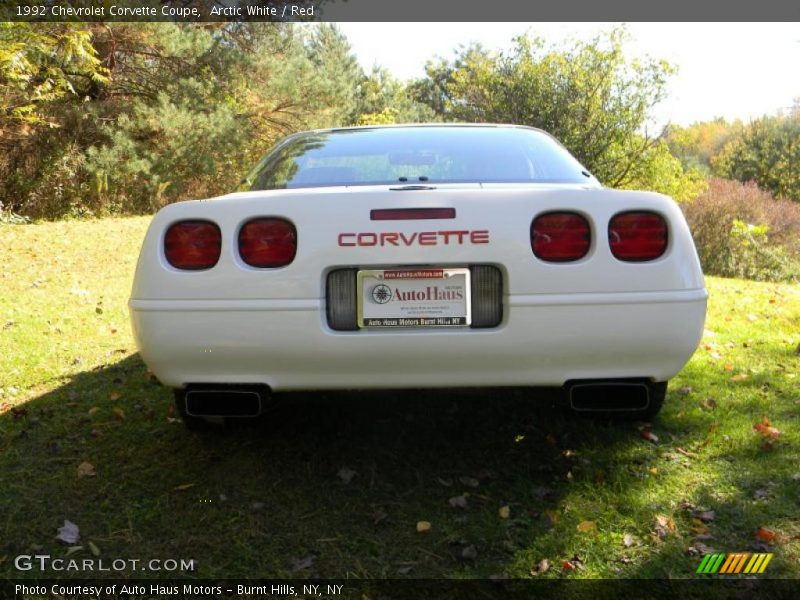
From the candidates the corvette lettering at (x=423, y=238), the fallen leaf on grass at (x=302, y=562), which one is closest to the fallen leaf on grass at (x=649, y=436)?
the corvette lettering at (x=423, y=238)

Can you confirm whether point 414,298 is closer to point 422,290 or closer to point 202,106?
point 422,290

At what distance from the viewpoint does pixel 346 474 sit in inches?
116

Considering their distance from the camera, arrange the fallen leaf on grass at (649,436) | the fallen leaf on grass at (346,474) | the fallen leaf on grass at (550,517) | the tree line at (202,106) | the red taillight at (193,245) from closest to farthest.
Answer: the red taillight at (193,245) → the fallen leaf on grass at (550,517) → the fallen leaf on grass at (346,474) → the fallen leaf on grass at (649,436) → the tree line at (202,106)

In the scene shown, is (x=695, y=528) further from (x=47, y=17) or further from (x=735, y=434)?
(x=47, y=17)

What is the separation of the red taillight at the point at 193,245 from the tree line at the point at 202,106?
8742mm

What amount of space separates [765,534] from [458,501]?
3.46ft

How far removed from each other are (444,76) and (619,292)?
2170 inches

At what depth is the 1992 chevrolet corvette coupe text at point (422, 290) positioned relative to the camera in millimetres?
2361

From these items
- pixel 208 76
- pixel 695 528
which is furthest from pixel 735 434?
pixel 208 76

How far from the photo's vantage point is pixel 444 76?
54.8 m

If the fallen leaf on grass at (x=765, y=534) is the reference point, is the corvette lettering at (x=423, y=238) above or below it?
above

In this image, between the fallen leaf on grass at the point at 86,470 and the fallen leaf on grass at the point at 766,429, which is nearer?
the fallen leaf on grass at the point at 86,470

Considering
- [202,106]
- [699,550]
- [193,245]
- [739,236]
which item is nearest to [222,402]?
[193,245]

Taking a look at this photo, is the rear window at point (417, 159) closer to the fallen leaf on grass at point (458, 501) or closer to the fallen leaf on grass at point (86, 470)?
the fallen leaf on grass at point (458, 501)
